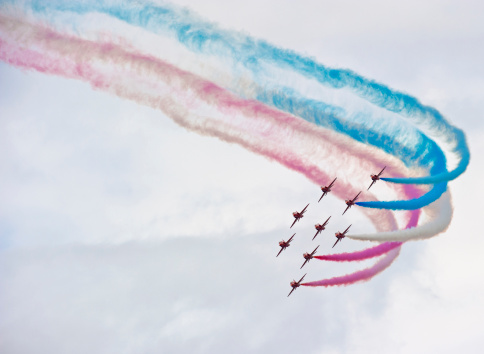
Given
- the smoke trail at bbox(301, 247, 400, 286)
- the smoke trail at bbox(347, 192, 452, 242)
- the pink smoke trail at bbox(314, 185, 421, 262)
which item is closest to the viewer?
the smoke trail at bbox(347, 192, 452, 242)

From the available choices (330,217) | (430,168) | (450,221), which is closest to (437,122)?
(430,168)

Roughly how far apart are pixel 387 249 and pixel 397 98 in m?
11.7

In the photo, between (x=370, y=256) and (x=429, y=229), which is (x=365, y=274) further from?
(x=429, y=229)

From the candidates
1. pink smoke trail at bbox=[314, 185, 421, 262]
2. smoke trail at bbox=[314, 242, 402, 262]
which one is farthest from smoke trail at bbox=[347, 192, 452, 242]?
smoke trail at bbox=[314, 242, 402, 262]

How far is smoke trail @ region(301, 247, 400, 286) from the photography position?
6550 centimetres

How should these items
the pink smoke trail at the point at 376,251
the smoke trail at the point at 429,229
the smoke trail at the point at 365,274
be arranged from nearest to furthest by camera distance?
the smoke trail at the point at 429,229
the pink smoke trail at the point at 376,251
the smoke trail at the point at 365,274

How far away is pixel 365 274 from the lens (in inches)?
2591

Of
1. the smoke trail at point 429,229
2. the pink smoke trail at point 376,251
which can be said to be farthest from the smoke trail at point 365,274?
the smoke trail at point 429,229

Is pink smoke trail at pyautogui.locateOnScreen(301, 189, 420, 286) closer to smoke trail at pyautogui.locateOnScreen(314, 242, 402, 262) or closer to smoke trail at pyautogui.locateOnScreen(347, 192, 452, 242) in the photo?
smoke trail at pyautogui.locateOnScreen(314, 242, 402, 262)

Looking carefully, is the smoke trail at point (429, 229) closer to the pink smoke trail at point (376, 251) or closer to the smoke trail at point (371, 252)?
the pink smoke trail at point (376, 251)

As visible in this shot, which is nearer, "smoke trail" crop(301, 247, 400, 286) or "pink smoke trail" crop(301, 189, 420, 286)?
"pink smoke trail" crop(301, 189, 420, 286)

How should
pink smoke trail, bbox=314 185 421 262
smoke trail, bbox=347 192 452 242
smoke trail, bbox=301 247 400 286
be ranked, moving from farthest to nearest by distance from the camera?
smoke trail, bbox=301 247 400 286 → pink smoke trail, bbox=314 185 421 262 → smoke trail, bbox=347 192 452 242

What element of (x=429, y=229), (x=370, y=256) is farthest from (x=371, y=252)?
(x=429, y=229)

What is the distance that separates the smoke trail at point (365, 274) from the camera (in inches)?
2579
